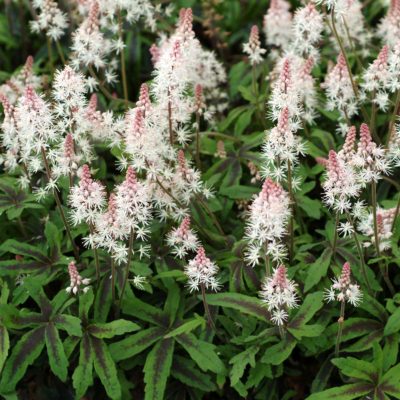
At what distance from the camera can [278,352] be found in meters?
3.96

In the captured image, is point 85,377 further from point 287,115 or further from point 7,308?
A: point 287,115

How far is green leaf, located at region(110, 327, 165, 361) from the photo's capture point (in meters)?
4.10

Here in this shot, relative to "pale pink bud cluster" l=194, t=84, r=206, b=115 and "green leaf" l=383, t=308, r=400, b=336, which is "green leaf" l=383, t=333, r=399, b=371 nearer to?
"green leaf" l=383, t=308, r=400, b=336

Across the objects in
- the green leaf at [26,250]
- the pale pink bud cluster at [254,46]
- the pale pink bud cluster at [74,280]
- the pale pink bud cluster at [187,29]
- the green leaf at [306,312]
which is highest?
the pale pink bud cluster at [187,29]

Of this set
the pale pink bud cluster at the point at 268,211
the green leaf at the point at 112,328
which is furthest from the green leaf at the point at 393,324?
the green leaf at the point at 112,328

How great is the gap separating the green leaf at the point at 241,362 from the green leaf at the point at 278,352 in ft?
0.24

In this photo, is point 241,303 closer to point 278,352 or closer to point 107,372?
point 278,352

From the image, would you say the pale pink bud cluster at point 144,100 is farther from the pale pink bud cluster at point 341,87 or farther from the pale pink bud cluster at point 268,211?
the pale pink bud cluster at point 341,87

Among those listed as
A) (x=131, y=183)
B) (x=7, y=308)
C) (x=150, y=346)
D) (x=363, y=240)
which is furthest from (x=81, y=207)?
(x=363, y=240)

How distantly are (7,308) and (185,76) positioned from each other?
1.84 m

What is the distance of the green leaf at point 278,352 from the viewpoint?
3.92 m

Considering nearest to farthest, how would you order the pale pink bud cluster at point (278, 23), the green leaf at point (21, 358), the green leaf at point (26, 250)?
the green leaf at point (21, 358)
the green leaf at point (26, 250)
the pale pink bud cluster at point (278, 23)

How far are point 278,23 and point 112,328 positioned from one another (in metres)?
3.22

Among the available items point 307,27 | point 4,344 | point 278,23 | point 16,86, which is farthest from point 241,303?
point 278,23
